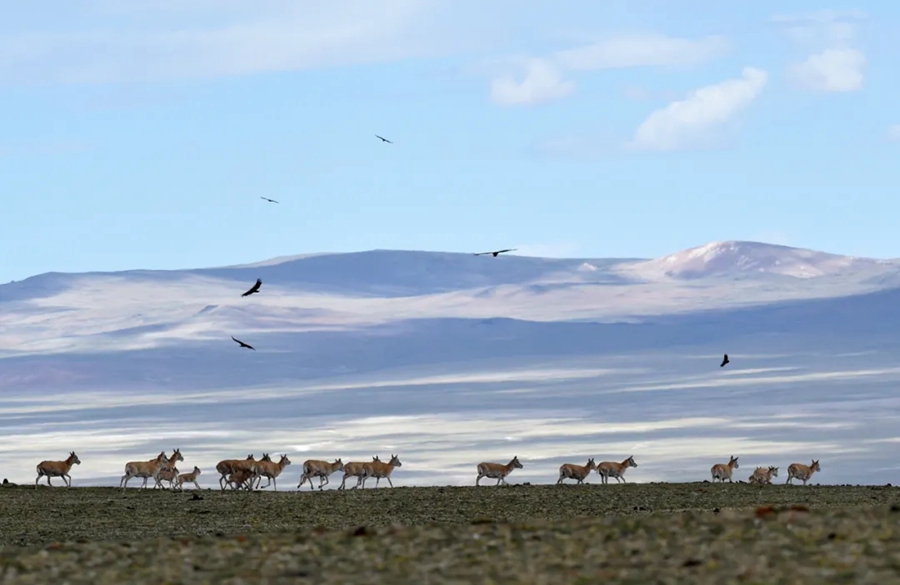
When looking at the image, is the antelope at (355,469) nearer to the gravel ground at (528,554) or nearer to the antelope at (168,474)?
the antelope at (168,474)

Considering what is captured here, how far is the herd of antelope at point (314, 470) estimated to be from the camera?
47.9 meters

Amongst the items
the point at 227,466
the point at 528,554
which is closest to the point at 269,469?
the point at 227,466

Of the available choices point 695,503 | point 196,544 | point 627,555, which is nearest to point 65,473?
point 695,503

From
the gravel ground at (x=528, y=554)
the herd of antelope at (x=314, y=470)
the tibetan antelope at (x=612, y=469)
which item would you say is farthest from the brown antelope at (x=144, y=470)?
the gravel ground at (x=528, y=554)

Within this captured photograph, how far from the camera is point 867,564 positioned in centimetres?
1716

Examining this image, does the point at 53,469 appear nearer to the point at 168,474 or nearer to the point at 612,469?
the point at 168,474

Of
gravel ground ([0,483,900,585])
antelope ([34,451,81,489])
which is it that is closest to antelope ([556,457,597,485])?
antelope ([34,451,81,489])

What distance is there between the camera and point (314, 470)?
5156 cm

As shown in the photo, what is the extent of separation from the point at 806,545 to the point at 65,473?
1359 inches

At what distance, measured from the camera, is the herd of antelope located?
47906 mm

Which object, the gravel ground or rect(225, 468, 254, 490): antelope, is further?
rect(225, 468, 254, 490): antelope

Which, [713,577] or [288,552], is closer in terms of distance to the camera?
[713,577]

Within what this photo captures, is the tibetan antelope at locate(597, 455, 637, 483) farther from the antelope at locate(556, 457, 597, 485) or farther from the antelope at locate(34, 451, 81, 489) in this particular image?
the antelope at locate(34, 451, 81, 489)

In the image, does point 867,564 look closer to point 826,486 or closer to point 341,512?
point 341,512
